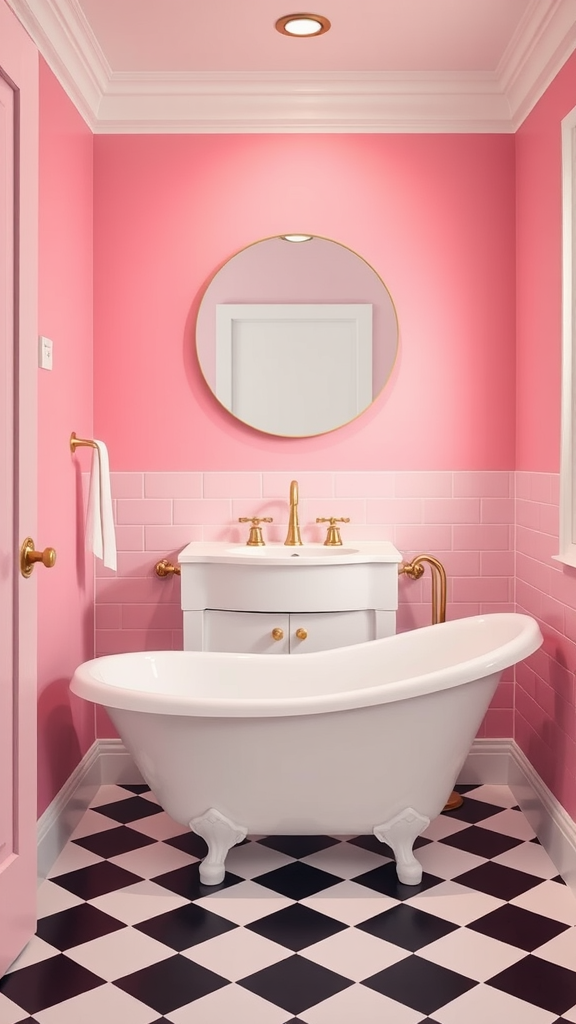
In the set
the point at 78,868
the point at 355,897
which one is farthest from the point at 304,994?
the point at 78,868

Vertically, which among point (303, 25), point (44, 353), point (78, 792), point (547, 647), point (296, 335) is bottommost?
point (78, 792)

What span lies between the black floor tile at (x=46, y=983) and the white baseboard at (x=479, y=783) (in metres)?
0.52

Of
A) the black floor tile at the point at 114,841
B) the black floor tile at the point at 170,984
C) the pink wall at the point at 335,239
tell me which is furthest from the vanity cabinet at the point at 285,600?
the black floor tile at the point at 170,984

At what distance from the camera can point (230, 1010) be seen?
213 centimetres

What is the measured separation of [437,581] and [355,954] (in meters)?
1.50

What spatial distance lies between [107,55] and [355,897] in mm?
2903

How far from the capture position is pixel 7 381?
2227 millimetres

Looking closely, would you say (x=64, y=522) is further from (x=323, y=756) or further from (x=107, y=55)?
(x=107, y=55)

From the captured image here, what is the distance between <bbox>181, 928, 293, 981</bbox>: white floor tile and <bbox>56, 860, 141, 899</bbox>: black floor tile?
17.6 inches

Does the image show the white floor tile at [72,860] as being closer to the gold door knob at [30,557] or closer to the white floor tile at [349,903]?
the white floor tile at [349,903]

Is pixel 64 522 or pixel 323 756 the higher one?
pixel 64 522

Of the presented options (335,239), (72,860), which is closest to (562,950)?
(72,860)

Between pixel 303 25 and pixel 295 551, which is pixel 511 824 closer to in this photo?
pixel 295 551

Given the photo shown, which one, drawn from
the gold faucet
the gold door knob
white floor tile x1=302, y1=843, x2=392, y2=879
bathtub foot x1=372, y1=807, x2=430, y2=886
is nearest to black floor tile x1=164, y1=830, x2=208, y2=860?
white floor tile x1=302, y1=843, x2=392, y2=879
